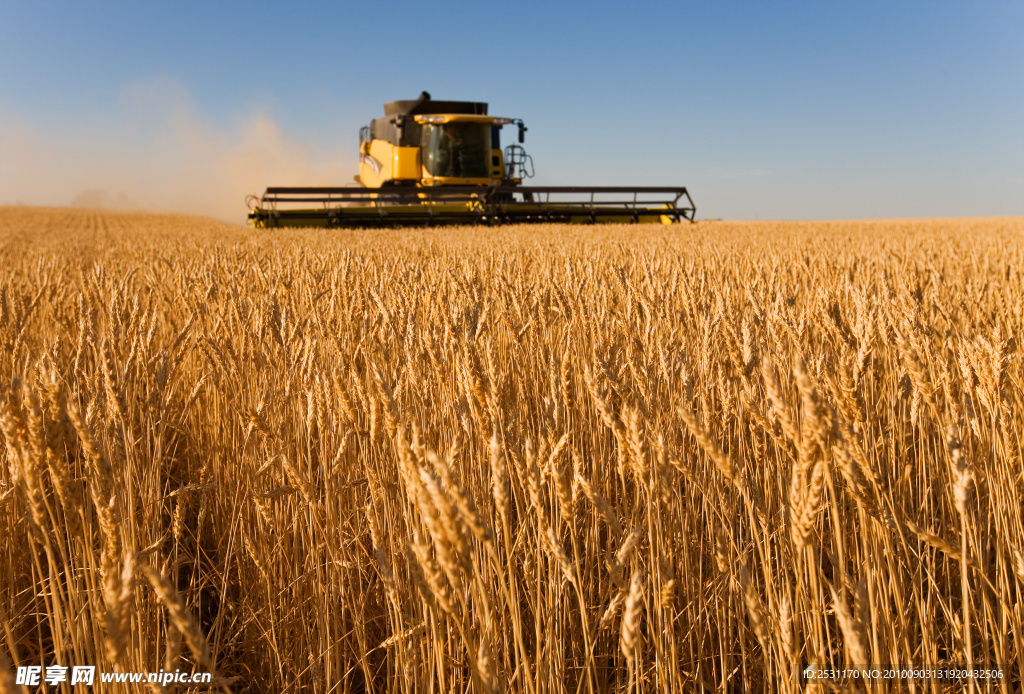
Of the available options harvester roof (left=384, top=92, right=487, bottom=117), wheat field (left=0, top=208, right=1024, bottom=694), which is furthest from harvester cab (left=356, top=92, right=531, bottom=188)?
wheat field (left=0, top=208, right=1024, bottom=694)

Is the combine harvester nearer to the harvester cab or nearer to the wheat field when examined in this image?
the harvester cab

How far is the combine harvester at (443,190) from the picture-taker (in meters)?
12.9

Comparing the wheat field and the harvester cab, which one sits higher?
the harvester cab

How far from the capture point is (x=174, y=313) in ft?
9.00

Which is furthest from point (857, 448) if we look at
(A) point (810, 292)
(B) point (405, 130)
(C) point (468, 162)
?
(B) point (405, 130)

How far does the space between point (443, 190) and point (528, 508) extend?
1286 cm

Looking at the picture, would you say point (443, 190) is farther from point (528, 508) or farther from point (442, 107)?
point (528, 508)

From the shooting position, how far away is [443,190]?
13.4 metres

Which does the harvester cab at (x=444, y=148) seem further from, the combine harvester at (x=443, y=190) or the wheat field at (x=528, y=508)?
the wheat field at (x=528, y=508)

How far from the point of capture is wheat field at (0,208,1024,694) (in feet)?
2.36

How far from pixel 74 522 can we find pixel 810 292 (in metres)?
2.65

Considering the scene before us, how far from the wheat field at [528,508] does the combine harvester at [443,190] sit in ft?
35.3

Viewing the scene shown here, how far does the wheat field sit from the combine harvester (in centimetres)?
1075

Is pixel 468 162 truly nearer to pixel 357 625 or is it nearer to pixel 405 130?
pixel 405 130
